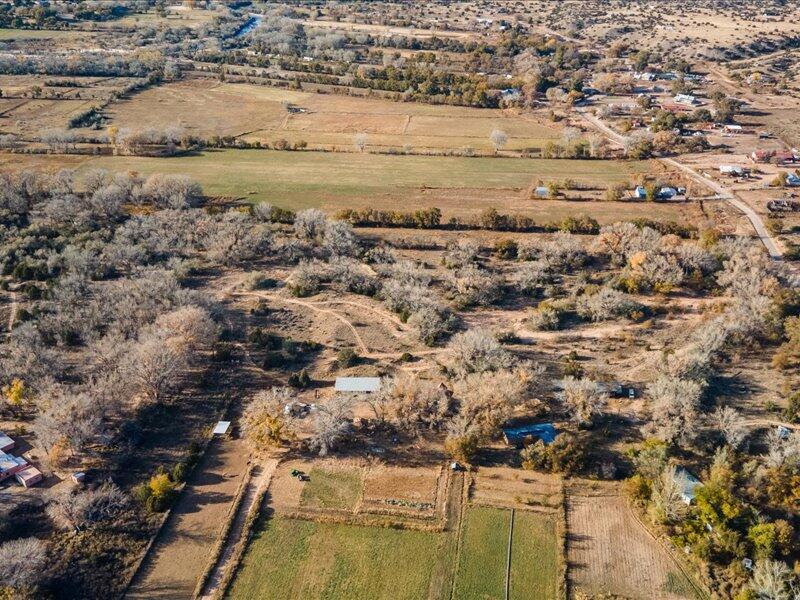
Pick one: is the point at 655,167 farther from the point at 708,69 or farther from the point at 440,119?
the point at 708,69

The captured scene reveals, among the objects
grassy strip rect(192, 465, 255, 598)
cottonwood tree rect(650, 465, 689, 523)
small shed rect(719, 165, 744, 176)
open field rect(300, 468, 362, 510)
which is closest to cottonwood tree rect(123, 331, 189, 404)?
grassy strip rect(192, 465, 255, 598)

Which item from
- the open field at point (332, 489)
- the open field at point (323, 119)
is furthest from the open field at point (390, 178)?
the open field at point (332, 489)

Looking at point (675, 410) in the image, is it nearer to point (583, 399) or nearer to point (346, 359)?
point (583, 399)

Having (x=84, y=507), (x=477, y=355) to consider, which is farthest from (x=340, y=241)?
(x=84, y=507)

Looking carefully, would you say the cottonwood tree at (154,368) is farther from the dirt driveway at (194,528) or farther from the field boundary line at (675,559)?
the field boundary line at (675,559)

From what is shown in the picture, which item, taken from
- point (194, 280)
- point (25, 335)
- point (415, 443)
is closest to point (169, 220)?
point (194, 280)

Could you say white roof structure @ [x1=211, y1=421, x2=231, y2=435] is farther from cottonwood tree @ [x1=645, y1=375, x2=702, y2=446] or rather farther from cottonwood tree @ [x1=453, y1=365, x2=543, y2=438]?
cottonwood tree @ [x1=645, y1=375, x2=702, y2=446]
